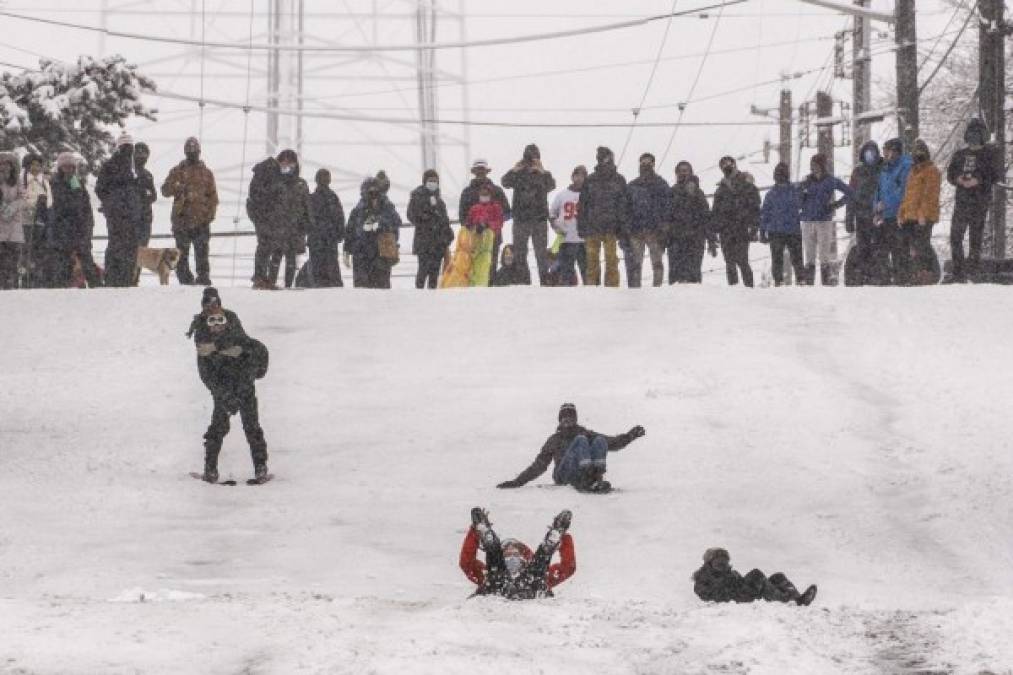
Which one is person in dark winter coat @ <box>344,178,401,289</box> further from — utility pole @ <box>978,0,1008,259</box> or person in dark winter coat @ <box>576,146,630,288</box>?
utility pole @ <box>978,0,1008,259</box>

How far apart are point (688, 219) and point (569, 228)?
1400 millimetres

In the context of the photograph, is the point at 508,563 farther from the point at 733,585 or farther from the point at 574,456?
the point at 574,456

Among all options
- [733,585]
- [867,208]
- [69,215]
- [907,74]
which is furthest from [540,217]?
[733,585]

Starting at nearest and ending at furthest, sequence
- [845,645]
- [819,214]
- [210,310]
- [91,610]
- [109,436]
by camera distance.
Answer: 1. [845,645]
2. [91,610]
3. [210,310]
4. [109,436]
5. [819,214]

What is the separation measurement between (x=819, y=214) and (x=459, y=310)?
4210mm

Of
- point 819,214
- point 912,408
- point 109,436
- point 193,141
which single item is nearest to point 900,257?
point 819,214

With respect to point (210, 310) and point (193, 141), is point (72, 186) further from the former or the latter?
point (210, 310)

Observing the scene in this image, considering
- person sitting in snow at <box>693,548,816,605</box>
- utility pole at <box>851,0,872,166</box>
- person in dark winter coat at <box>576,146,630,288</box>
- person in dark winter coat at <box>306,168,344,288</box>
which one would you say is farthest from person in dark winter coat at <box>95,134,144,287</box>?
utility pole at <box>851,0,872,166</box>

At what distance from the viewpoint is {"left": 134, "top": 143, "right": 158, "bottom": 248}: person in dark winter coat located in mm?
24812

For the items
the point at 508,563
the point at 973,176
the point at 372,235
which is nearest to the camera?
the point at 508,563

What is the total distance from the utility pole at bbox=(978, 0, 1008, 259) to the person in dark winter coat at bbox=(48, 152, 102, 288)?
10713 mm

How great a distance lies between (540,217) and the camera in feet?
A: 85.6

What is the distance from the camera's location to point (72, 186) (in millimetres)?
25578

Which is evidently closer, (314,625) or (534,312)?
(314,625)
